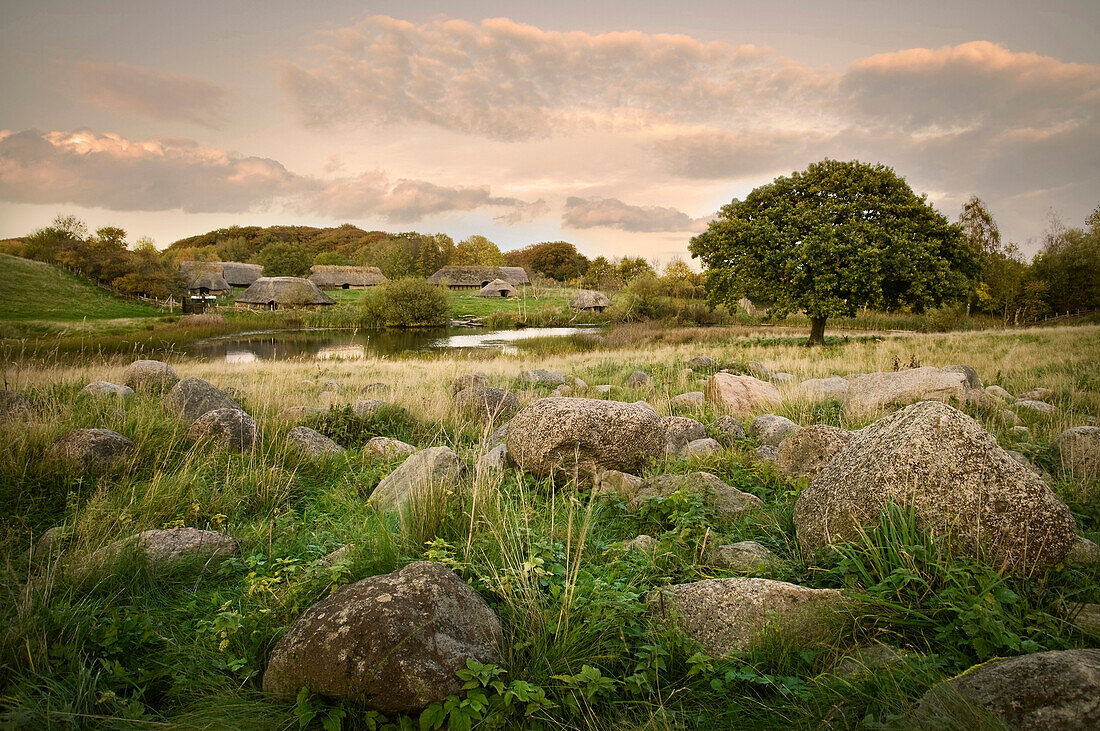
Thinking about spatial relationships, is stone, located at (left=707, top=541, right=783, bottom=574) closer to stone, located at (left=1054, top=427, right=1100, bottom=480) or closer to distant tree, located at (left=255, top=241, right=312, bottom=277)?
stone, located at (left=1054, top=427, right=1100, bottom=480)

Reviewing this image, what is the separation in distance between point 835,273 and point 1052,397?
13526mm

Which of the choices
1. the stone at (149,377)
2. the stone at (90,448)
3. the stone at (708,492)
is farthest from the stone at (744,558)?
the stone at (149,377)

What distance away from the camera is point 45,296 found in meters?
22.5

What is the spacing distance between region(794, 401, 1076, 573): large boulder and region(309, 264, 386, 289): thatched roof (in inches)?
3318

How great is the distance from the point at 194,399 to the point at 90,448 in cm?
296

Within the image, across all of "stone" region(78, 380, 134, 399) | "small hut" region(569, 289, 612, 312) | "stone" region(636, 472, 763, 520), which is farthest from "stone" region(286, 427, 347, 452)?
"small hut" region(569, 289, 612, 312)

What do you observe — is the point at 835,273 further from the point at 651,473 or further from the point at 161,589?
the point at 161,589

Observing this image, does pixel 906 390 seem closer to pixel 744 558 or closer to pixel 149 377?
pixel 744 558

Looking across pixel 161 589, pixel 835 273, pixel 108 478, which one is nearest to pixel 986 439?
pixel 161 589

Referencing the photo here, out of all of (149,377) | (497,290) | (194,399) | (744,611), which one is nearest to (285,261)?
(497,290)

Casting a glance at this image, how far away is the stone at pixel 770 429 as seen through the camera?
6766 millimetres

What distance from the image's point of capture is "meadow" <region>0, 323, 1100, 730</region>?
2281 millimetres

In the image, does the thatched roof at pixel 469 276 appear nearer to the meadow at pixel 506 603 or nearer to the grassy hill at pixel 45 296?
the grassy hill at pixel 45 296

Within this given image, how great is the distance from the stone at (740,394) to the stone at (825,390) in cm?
54
